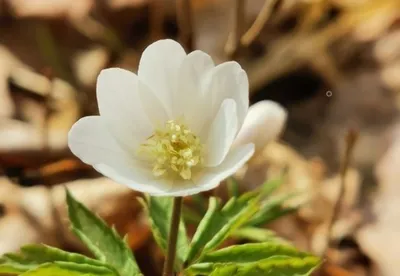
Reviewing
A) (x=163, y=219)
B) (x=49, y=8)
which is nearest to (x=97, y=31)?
(x=49, y=8)

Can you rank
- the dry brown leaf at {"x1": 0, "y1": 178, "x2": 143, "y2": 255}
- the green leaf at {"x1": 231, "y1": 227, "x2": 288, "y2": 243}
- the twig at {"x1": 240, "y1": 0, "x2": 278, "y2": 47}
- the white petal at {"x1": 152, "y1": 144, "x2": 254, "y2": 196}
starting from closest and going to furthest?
the white petal at {"x1": 152, "y1": 144, "x2": 254, "y2": 196}
the green leaf at {"x1": 231, "y1": 227, "x2": 288, "y2": 243}
the twig at {"x1": 240, "y1": 0, "x2": 278, "y2": 47}
the dry brown leaf at {"x1": 0, "y1": 178, "x2": 143, "y2": 255}

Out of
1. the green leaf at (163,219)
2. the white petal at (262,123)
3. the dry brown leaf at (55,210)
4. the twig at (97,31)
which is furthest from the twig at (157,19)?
the green leaf at (163,219)

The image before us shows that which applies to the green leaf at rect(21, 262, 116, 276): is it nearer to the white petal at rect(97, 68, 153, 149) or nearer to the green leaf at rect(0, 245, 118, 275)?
the green leaf at rect(0, 245, 118, 275)

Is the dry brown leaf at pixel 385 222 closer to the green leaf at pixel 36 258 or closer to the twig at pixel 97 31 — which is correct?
the twig at pixel 97 31

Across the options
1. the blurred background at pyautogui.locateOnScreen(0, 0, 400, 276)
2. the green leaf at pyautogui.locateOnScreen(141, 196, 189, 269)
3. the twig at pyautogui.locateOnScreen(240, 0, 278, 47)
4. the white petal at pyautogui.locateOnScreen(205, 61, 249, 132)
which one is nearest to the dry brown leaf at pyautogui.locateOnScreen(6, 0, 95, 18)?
the blurred background at pyautogui.locateOnScreen(0, 0, 400, 276)

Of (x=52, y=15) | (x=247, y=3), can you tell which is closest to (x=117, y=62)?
(x=52, y=15)
